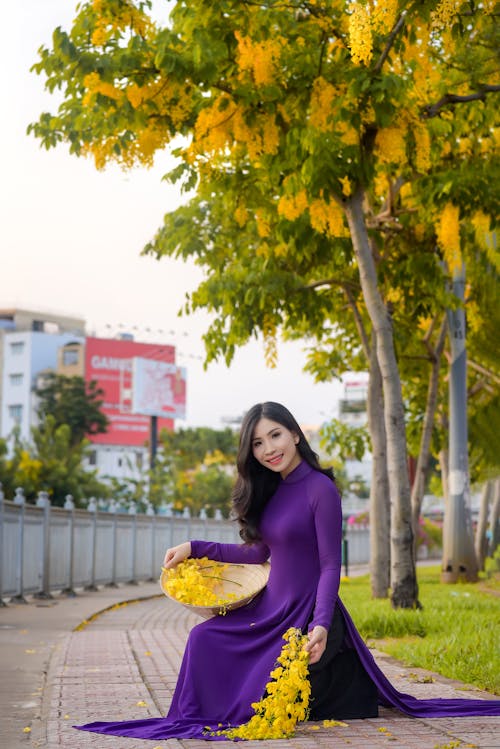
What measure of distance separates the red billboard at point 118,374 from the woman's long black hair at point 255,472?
315 feet

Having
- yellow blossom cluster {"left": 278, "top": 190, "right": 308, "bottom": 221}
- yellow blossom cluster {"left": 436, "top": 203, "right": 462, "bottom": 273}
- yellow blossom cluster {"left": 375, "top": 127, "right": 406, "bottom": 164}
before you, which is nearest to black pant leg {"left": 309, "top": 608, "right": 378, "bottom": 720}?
yellow blossom cluster {"left": 375, "top": 127, "right": 406, "bottom": 164}

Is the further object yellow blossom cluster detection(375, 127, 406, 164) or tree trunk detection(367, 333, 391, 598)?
tree trunk detection(367, 333, 391, 598)

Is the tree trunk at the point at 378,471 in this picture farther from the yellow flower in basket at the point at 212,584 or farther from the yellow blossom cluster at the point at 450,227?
the yellow flower in basket at the point at 212,584

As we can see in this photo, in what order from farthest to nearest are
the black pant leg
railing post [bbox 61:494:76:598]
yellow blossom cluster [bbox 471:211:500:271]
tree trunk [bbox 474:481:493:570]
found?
tree trunk [bbox 474:481:493:570], railing post [bbox 61:494:76:598], yellow blossom cluster [bbox 471:211:500:271], the black pant leg

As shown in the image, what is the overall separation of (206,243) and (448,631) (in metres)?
9.45

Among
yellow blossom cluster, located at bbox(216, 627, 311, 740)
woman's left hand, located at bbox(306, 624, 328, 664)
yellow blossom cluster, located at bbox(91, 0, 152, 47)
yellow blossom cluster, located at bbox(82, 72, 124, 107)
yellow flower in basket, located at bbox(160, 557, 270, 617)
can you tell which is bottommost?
yellow blossom cluster, located at bbox(216, 627, 311, 740)

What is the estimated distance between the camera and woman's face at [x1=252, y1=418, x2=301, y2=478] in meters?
6.30

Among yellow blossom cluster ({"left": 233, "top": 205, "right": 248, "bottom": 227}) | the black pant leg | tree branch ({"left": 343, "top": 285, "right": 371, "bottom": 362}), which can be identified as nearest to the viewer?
the black pant leg

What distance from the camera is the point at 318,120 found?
1263 centimetres

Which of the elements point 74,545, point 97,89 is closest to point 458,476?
point 74,545

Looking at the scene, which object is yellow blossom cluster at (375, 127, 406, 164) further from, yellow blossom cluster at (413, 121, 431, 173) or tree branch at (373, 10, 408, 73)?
tree branch at (373, 10, 408, 73)

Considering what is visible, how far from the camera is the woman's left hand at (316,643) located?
19.1 ft

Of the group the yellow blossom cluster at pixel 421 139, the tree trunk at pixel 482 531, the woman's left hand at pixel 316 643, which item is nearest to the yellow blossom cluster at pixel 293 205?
the yellow blossom cluster at pixel 421 139

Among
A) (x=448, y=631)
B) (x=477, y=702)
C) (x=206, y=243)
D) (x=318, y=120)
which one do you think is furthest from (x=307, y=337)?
(x=477, y=702)
